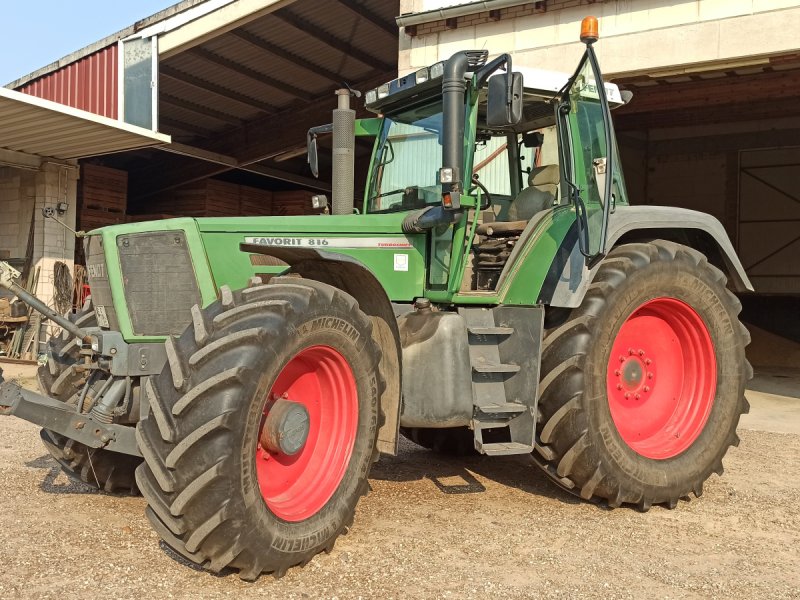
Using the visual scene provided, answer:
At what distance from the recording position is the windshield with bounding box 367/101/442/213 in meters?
4.61

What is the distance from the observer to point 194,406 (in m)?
2.92

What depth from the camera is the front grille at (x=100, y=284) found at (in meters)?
3.89

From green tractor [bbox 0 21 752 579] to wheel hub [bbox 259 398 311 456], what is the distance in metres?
0.01

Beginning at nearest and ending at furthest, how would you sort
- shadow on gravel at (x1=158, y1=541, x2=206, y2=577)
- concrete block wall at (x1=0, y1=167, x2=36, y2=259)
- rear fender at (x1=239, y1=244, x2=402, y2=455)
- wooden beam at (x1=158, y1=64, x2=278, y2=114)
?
1. shadow on gravel at (x1=158, y1=541, x2=206, y2=577)
2. rear fender at (x1=239, y1=244, x2=402, y2=455)
3. concrete block wall at (x1=0, y1=167, x2=36, y2=259)
4. wooden beam at (x1=158, y1=64, x2=278, y2=114)

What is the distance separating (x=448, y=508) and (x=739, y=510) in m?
1.73

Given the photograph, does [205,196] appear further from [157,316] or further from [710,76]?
[157,316]

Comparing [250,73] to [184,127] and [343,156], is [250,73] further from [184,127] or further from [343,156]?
[343,156]

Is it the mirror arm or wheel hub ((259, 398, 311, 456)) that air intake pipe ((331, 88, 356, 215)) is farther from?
wheel hub ((259, 398, 311, 456))

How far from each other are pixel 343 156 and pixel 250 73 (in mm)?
9713

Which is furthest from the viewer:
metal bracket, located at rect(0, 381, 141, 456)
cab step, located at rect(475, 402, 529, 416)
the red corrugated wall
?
the red corrugated wall

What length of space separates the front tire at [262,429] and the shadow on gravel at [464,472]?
1.41 metres

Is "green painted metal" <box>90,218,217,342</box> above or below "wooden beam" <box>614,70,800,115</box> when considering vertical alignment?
below

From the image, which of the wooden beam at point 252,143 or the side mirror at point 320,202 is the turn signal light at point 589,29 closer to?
the side mirror at point 320,202

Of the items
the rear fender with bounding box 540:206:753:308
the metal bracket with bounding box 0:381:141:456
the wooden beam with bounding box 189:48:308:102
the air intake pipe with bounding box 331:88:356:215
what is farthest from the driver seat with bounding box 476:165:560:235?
the wooden beam with bounding box 189:48:308:102
